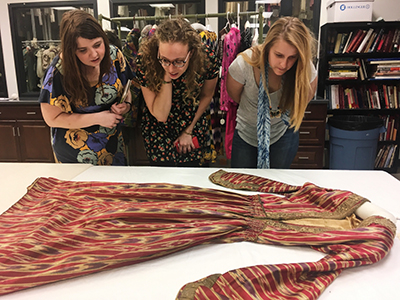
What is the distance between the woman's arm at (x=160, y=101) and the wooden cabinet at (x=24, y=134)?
2148 millimetres

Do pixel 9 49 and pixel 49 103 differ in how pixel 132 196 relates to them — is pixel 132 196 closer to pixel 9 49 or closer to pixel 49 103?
pixel 49 103

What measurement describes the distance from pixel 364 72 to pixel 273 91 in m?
2.01

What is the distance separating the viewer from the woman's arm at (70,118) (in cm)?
153

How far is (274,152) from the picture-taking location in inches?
67.3

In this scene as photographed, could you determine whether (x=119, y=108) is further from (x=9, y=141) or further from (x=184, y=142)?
(x=9, y=141)

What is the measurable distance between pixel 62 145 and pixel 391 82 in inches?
126

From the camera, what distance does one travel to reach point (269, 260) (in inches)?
33.4

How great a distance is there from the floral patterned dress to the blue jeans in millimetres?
692

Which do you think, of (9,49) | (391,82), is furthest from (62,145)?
(391,82)

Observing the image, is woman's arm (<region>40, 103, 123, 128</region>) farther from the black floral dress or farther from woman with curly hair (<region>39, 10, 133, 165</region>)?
the black floral dress

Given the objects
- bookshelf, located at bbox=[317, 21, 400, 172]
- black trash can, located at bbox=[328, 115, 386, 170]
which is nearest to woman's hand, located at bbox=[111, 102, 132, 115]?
black trash can, located at bbox=[328, 115, 386, 170]

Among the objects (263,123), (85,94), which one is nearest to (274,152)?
(263,123)

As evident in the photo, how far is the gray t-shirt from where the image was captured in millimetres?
1567

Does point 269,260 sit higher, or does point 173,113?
point 173,113
